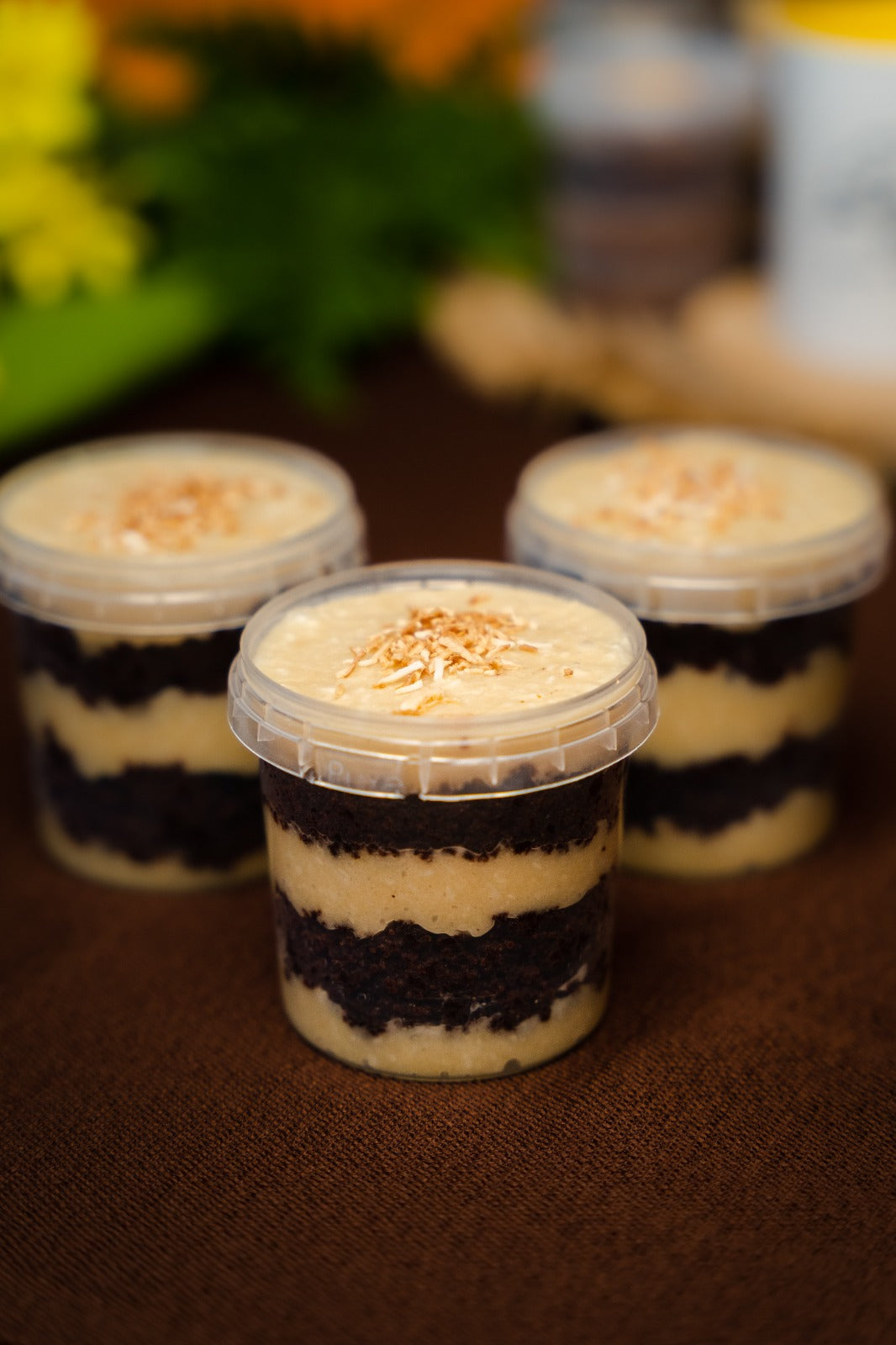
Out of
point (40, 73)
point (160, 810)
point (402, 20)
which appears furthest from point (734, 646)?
point (402, 20)

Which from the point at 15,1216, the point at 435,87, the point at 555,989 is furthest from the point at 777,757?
the point at 435,87

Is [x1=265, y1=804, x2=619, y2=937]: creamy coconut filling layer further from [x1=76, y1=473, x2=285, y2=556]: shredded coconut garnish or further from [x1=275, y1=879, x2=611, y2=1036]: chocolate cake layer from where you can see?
[x1=76, y1=473, x2=285, y2=556]: shredded coconut garnish

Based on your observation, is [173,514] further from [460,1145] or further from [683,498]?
[460,1145]

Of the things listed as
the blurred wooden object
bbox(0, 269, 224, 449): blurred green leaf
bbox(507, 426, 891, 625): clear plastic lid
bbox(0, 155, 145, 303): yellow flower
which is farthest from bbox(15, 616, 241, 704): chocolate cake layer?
the blurred wooden object

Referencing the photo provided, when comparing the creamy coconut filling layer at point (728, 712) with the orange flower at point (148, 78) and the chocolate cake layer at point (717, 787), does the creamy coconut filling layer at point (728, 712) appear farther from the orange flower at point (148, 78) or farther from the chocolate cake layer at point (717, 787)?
the orange flower at point (148, 78)

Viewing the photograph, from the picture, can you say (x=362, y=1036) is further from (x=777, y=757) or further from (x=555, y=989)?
(x=777, y=757)
